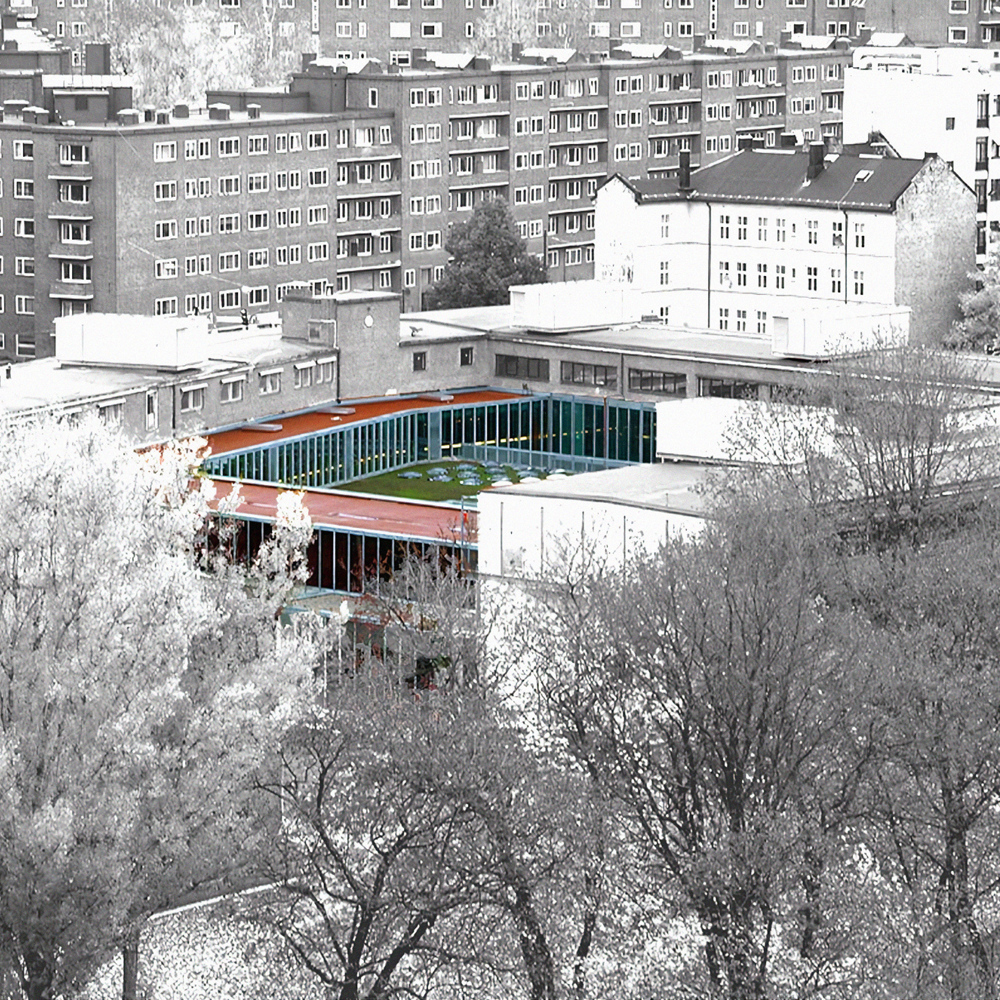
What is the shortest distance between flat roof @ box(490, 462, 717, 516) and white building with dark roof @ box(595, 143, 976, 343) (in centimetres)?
3762

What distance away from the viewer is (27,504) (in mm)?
45906

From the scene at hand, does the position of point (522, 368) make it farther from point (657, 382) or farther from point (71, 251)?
point (71, 251)

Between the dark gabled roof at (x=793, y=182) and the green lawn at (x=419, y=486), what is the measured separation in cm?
2520

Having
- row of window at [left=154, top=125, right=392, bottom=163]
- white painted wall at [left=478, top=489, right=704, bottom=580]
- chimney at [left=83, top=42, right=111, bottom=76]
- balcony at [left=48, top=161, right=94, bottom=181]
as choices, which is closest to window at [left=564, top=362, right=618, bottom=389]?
white painted wall at [left=478, top=489, right=704, bottom=580]

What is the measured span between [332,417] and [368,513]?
14.9 metres

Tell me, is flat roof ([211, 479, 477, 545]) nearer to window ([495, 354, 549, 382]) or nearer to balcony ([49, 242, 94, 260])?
window ([495, 354, 549, 382])

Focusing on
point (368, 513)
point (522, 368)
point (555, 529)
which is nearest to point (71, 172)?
point (522, 368)

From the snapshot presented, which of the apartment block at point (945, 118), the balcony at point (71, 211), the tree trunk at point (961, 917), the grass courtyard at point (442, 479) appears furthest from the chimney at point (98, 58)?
the tree trunk at point (961, 917)

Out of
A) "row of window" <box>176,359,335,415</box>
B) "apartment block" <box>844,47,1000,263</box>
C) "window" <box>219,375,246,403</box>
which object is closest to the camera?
"row of window" <box>176,359,335,415</box>

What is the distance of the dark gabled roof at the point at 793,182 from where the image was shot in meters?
100

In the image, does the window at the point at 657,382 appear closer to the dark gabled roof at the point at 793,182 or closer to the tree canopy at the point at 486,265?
the dark gabled roof at the point at 793,182

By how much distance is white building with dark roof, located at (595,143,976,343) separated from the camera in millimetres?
100562

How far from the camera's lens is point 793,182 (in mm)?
104125

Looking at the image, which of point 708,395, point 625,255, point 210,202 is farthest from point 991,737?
point 210,202
